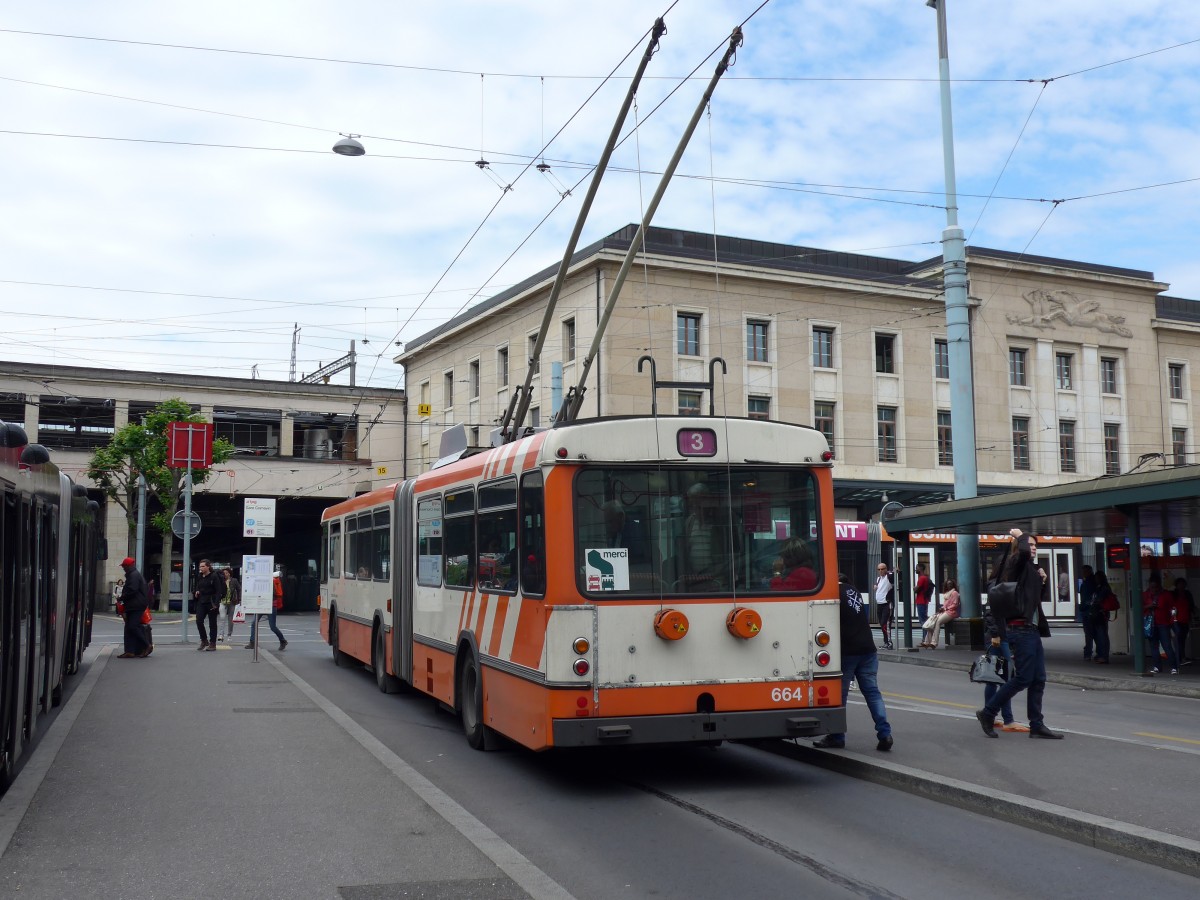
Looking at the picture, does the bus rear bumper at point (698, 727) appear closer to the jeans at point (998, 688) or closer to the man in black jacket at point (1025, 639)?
the man in black jacket at point (1025, 639)

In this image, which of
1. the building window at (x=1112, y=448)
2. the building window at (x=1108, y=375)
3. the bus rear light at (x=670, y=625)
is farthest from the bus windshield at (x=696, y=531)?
the building window at (x=1108, y=375)

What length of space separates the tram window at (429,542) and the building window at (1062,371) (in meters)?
40.8

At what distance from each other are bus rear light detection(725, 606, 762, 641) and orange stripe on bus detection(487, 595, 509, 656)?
1869 mm

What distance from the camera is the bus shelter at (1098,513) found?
1806cm

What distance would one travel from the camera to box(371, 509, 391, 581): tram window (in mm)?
15453

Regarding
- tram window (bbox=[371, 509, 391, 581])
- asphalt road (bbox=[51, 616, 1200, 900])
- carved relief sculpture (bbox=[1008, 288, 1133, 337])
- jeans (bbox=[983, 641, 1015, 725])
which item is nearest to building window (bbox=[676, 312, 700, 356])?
carved relief sculpture (bbox=[1008, 288, 1133, 337])

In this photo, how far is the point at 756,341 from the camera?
44.7m

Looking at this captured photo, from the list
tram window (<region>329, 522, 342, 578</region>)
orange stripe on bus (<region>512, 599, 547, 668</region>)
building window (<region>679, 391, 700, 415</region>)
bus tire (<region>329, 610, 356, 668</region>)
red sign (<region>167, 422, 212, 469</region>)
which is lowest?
bus tire (<region>329, 610, 356, 668</region>)

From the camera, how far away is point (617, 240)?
42.8 meters

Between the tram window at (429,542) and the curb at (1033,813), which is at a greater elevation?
the tram window at (429,542)

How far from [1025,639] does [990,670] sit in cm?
46

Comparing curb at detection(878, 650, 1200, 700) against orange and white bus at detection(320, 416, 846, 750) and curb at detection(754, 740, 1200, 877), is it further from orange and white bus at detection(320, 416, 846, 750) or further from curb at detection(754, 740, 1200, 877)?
orange and white bus at detection(320, 416, 846, 750)

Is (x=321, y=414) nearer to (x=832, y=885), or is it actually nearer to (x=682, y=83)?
(x=682, y=83)

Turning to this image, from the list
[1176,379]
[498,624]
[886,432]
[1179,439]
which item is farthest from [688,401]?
[498,624]
